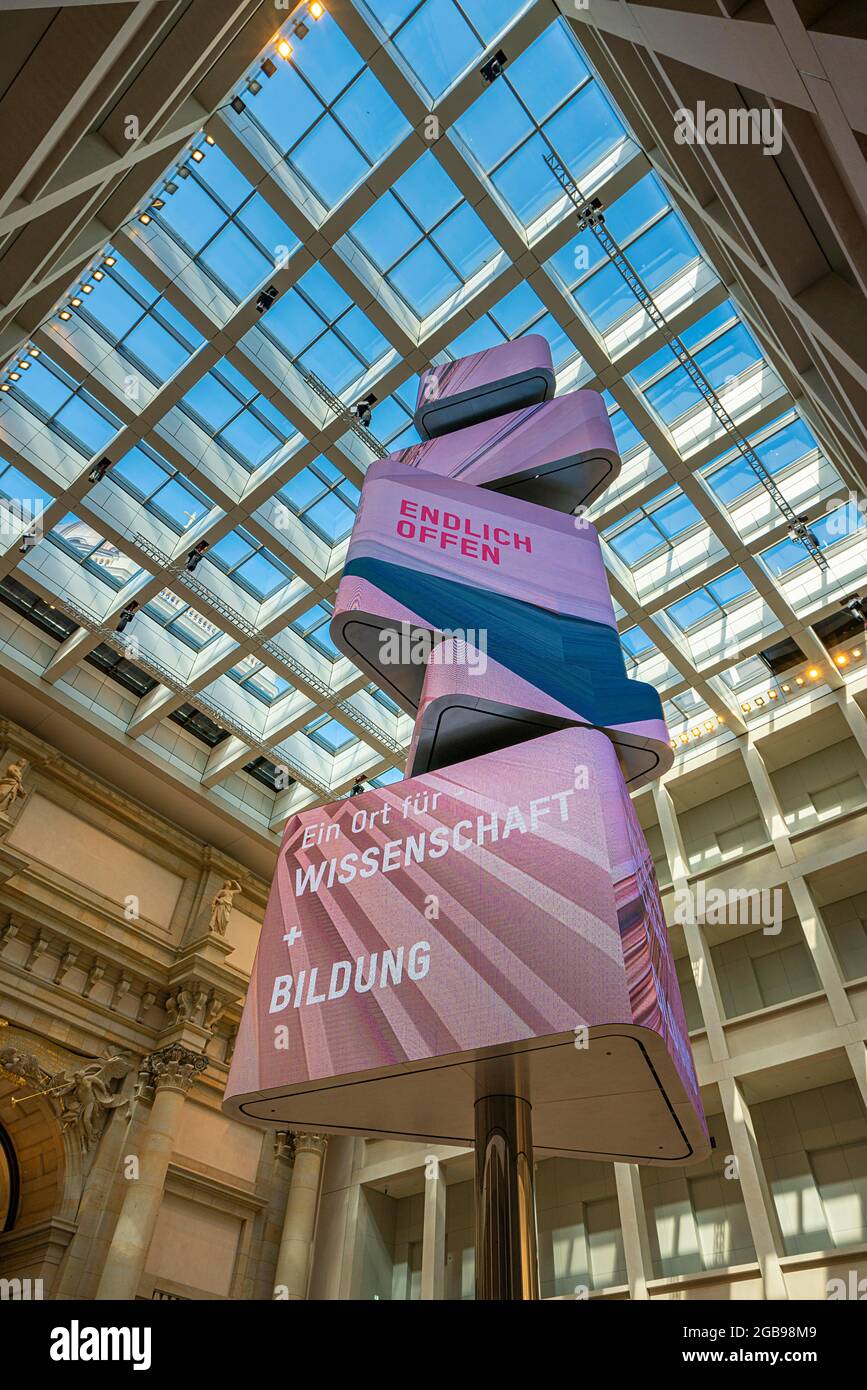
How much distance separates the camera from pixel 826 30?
131 inches

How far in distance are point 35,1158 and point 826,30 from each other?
Answer: 70.1 feet

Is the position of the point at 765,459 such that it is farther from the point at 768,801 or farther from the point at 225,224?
the point at 225,224

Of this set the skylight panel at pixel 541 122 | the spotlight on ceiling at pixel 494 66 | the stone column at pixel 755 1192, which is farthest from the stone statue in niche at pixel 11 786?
the spotlight on ceiling at pixel 494 66

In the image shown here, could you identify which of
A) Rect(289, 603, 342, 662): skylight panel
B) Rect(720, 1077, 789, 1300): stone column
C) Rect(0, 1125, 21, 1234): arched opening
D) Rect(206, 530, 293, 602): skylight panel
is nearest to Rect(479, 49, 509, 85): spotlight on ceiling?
Rect(206, 530, 293, 602): skylight panel

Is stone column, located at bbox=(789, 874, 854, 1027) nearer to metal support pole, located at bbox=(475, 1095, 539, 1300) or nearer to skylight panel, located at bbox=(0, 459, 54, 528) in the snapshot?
metal support pole, located at bbox=(475, 1095, 539, 1300)

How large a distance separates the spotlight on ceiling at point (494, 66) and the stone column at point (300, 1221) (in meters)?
21.6

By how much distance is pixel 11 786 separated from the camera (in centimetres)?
1877

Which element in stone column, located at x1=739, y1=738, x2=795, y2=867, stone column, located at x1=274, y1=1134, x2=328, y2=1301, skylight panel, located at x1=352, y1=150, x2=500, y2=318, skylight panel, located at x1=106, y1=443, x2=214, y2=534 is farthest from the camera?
stone column, located at x1=274, y1=1134, x2=328, y2=1301

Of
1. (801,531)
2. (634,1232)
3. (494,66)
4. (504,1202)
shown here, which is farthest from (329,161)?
(634,1232)

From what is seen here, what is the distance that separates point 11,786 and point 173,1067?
6.88m

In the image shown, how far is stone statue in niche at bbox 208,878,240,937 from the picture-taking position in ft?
69.9

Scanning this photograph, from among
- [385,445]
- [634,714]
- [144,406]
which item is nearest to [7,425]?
[144,406]

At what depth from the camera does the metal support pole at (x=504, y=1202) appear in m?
5.91
